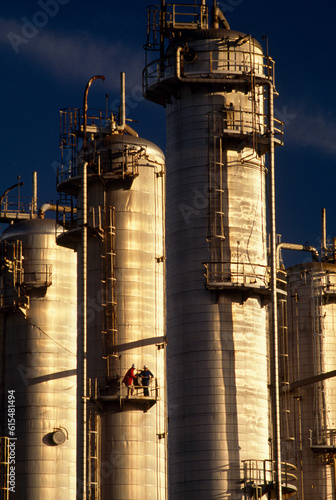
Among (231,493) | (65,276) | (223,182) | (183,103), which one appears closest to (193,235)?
(223,182)

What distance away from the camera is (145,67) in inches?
2462

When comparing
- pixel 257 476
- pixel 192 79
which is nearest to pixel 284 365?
pixel 257 476

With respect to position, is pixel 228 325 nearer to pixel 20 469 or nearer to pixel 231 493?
pixel 231 493

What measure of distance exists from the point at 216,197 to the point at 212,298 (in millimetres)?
4664

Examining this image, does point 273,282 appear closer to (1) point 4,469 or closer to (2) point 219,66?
(2) point 219,66

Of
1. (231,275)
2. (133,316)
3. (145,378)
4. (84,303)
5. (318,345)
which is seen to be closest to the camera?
(231,275)

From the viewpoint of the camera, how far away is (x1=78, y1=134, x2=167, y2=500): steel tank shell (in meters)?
60.9

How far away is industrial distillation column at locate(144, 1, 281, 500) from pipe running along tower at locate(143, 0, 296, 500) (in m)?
0.05

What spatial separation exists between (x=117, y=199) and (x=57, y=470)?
1724 centimetres

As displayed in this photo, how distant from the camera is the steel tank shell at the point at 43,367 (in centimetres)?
7181

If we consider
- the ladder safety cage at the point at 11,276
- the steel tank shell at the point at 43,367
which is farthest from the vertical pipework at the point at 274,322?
the ladder safety cage at the point at 11,276

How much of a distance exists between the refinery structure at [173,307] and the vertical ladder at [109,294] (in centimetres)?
7

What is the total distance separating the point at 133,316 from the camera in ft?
206

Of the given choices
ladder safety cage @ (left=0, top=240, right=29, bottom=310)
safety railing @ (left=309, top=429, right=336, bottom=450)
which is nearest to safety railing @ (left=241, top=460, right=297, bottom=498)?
safety railing @ (left=309, top=429, right=336, bottom=450)
